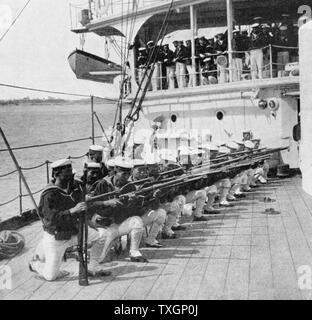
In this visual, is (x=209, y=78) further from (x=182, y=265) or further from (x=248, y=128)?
(x=182, y=265)

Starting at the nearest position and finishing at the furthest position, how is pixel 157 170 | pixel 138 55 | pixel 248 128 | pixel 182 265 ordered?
pixel 182 265, pixel 157 170, pixel 248 128, pixel 138 55

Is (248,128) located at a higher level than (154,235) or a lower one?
higher

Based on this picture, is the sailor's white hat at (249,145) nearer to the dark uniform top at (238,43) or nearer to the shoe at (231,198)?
→ the shoe at (231,198)

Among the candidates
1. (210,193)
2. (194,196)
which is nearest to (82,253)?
(194,196)

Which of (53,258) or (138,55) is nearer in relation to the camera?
(53,258)

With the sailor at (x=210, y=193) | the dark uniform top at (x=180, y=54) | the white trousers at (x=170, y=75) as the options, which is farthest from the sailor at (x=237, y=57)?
the sailor at (x=210, y=193)

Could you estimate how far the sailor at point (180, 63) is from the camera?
39.0 feet

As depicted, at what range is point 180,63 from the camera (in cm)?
1199

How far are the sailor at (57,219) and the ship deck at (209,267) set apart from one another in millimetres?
150
